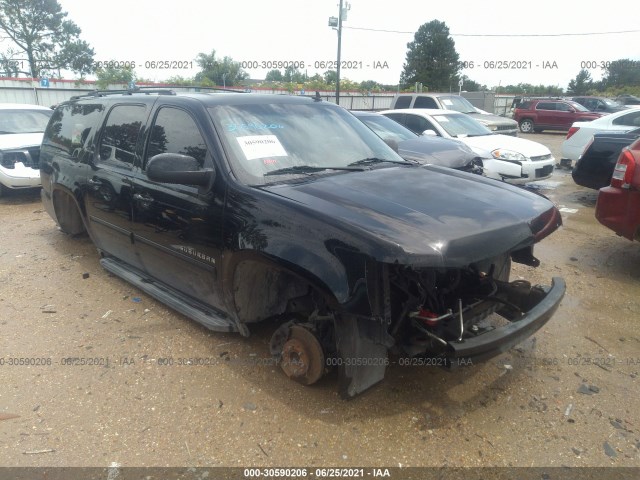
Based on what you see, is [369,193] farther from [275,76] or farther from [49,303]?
[275,76]

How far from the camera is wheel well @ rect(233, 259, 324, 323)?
9.55 feet

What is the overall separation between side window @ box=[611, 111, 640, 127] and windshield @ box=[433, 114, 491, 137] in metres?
2.62

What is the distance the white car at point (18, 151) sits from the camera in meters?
7.81

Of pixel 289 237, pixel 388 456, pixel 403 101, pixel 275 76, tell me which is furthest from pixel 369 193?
pixel 275 76

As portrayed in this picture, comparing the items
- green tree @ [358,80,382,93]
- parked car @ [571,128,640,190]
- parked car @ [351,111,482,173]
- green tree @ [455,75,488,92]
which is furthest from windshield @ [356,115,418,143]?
green tree @ [455,75,488,92]

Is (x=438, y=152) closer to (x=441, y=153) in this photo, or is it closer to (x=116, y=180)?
(x=441, y=153)

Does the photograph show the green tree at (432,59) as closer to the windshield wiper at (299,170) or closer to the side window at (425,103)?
the side window at (425,103)

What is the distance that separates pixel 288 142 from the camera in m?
3.21

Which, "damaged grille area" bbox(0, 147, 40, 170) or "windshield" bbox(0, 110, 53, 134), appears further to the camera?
"windshield" bbox(0, 110, 53, 134)

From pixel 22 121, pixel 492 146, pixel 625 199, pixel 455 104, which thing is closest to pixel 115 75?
pixel 22 121

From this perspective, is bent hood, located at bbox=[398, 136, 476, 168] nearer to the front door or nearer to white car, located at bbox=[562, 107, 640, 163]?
the front door

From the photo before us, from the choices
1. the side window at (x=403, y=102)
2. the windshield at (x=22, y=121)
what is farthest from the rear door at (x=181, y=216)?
the side window at (x=403, y=102)

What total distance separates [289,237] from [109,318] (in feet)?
7.12

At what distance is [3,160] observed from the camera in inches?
310
